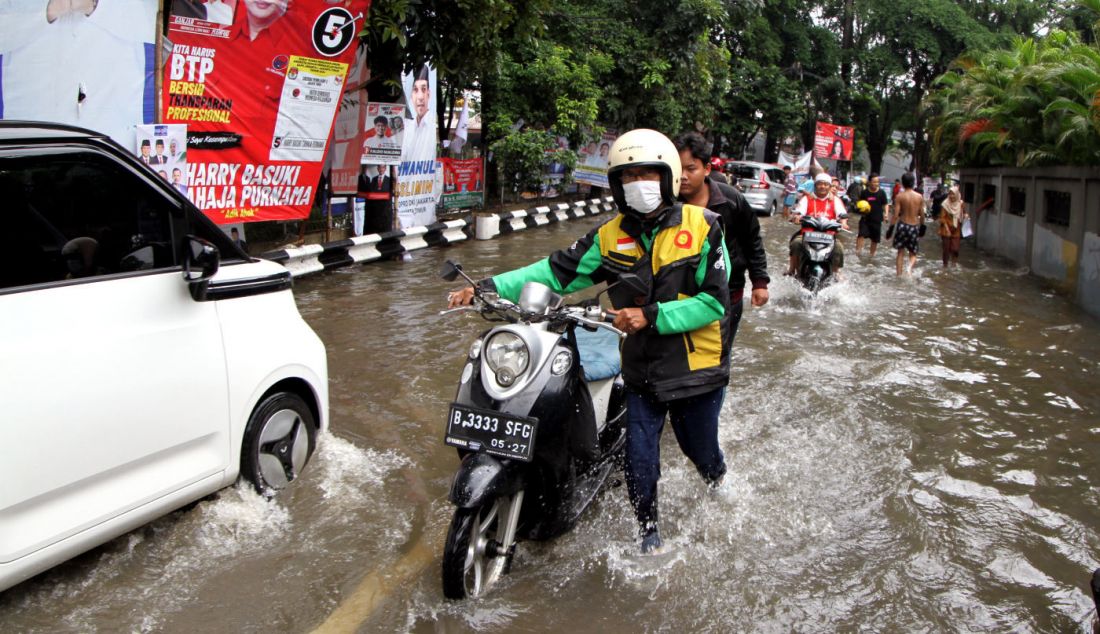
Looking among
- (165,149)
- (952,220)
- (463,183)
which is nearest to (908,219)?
(952,220)

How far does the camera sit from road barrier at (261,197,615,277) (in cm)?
1019

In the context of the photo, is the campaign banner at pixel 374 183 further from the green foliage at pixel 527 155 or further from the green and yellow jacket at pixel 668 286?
the green and yellow jacket at pixel 668 286

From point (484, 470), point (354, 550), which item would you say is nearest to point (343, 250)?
point (354, 550)

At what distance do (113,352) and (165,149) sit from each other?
5813mm

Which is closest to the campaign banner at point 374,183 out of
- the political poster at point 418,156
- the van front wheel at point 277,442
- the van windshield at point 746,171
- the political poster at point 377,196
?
the political poster at point 377,196

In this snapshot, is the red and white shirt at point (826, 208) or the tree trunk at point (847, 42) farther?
the tree trunk at point (847, 42)

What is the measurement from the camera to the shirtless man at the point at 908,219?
13.0 metres

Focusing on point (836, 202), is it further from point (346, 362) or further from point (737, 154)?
point (737, 154)

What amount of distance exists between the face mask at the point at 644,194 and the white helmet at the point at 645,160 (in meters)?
0.02

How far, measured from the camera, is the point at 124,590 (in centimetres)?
330

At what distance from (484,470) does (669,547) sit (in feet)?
3.92

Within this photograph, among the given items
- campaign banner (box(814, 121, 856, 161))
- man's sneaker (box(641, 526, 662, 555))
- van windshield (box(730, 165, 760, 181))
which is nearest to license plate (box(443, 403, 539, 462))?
man's sneaker (box(641, 526, 662, 555))

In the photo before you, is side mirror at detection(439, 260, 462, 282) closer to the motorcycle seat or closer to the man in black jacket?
the motorcycle seat

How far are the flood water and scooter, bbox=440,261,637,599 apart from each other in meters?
0.24
